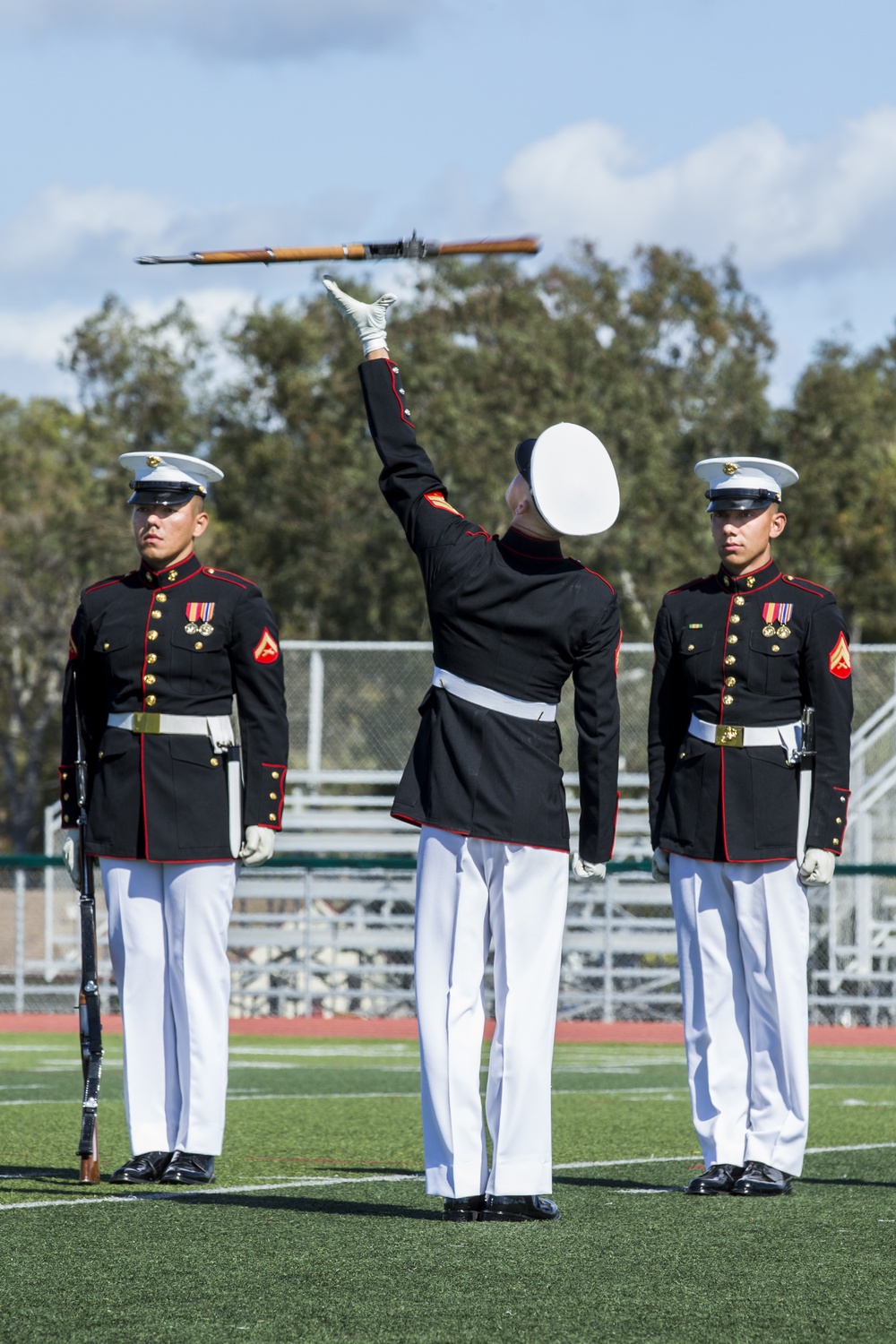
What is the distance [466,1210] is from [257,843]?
4.61 ft

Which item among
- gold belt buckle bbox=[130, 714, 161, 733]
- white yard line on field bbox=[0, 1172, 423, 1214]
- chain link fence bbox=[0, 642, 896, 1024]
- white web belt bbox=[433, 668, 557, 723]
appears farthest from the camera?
chain link fence bbox=[0, 642, 896, 1024]

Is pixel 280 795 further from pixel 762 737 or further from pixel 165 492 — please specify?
pixel 762 737

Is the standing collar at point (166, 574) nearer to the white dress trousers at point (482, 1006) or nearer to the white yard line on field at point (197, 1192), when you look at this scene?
the white dress trousers at point (482, 1006)

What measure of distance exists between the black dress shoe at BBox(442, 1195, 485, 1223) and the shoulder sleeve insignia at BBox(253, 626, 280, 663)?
73.0 inches

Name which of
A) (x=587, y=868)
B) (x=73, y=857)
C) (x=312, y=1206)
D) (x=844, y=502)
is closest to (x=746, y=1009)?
(x=587, y=868)

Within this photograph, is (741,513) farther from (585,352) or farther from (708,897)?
(585,352)

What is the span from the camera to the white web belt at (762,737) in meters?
6.53

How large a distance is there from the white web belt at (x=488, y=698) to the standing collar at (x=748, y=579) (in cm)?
126

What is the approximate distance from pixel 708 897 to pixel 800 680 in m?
0.75

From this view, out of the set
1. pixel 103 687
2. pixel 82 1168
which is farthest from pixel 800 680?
pixel 82 1168

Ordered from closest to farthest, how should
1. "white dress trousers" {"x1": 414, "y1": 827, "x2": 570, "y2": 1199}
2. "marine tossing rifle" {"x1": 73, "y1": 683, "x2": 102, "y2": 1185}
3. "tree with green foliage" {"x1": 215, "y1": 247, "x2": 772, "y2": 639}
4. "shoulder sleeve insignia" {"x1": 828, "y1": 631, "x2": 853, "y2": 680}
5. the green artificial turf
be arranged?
1. the green artificial turf
2. "white dress trousers" {"x1": 414, "y1": 827, "x2": 570, "y2": 1199}
3. "marine tossing rifle" {"x1": 73, "y1": 683, "x2": 102, "y2": 1185}
4. "shoulder sleeve insignia" {"x1": 828, "y1": 631, "x2": 853, "y2": 680}
5. "tree with green foliage" {"x1": 215, "y1": 247, "x2": 772, "y2": 639}

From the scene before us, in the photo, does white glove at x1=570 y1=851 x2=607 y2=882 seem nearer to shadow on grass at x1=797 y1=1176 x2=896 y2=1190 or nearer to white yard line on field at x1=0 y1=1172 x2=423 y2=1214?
white yard line on field at x1=0 y1=1172 x2=423 y2=1214

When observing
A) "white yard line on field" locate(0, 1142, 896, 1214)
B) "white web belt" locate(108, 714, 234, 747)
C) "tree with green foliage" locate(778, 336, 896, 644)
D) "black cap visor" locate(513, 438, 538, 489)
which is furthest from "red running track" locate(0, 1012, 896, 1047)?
"tree with green foliage" locate(778, 336, 896, 644)

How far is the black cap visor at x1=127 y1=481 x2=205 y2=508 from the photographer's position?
256 inches
